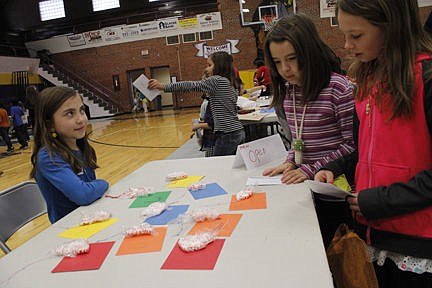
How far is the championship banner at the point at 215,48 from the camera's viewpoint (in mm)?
14328

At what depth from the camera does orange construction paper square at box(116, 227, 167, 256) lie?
3.59 ft

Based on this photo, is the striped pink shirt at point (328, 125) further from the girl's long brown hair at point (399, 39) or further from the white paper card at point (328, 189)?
the girl's long brown hair at point (399, 39)

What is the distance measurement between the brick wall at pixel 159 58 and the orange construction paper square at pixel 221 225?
13.5 metres

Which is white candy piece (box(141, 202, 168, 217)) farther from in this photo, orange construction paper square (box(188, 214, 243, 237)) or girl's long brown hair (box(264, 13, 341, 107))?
girl's long brown hair (box(264, 13, 341, 107))

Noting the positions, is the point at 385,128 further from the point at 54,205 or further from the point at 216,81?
the point at 216,81

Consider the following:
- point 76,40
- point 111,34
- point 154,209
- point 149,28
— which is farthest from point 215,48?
point 154,209

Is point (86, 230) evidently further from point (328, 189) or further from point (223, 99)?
point (223, 99)

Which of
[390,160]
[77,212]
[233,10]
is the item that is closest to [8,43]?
[233,10]

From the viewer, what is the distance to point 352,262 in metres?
1.07

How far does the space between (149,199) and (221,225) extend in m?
0.49

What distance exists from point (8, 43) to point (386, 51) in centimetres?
1740

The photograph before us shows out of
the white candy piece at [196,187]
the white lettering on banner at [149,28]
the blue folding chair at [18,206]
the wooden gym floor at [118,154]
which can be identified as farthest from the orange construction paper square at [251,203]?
the white lettering on banner at [149,28]

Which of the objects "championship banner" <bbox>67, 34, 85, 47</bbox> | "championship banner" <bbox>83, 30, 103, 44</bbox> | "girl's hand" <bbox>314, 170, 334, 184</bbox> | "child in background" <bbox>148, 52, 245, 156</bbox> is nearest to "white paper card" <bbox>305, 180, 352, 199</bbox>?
"girl's hand" <bbox>314, 170, 334, 184</bbox>

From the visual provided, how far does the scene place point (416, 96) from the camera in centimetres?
97
